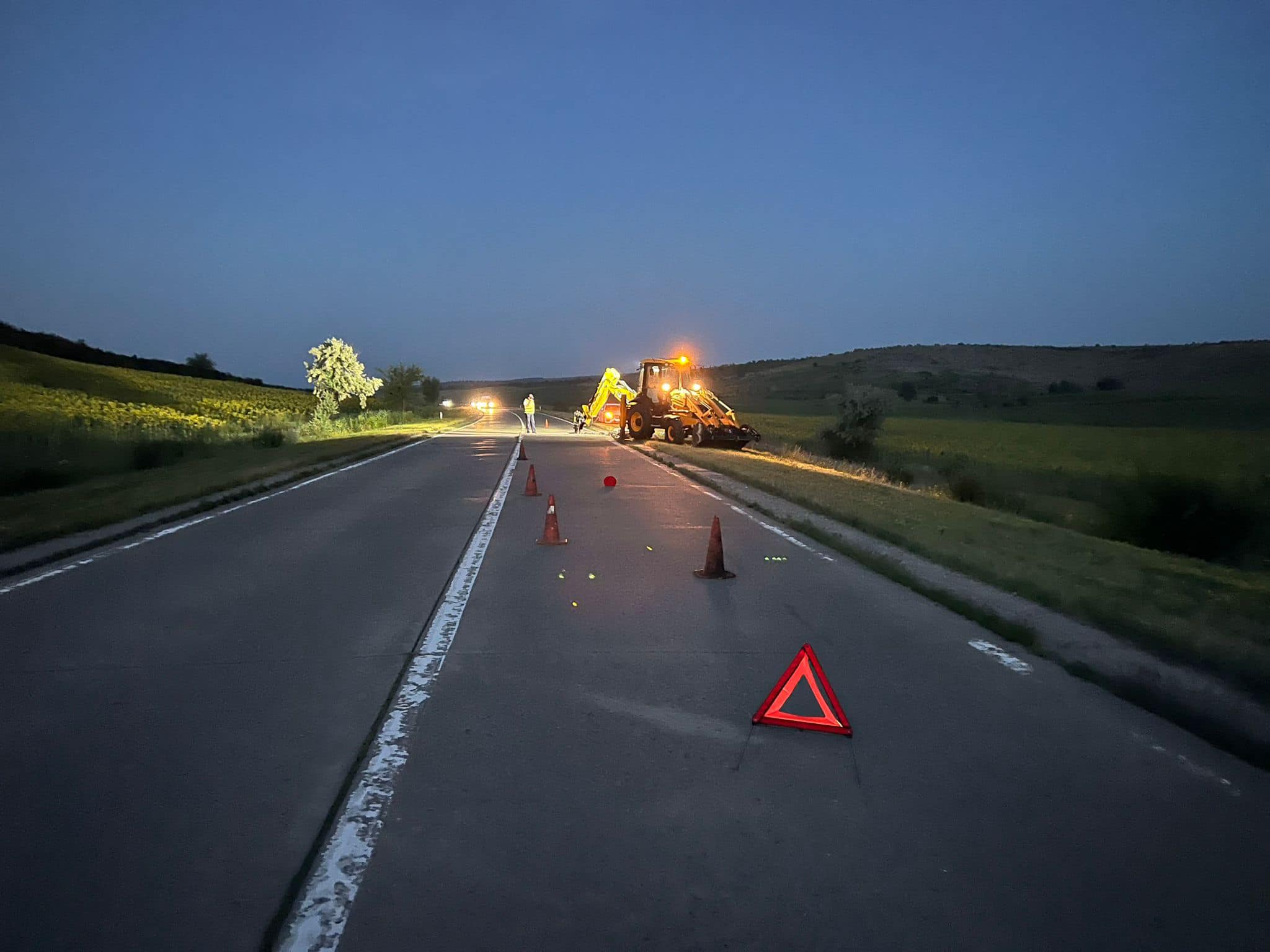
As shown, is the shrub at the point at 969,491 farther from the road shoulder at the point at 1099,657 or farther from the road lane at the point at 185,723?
the road lane at the point at 185,723

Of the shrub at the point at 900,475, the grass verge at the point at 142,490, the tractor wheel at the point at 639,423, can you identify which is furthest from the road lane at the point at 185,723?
the tractor wheel at the point at 639,423

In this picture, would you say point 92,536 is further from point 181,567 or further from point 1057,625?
point 1057,625

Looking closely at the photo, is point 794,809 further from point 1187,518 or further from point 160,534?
point 1187,518

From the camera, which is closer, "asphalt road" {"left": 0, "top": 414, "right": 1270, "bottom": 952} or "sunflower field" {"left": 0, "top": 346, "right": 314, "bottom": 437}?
"asphalt road" {"left": 0, "top": 414, "right": 1270, "bottom": 952}

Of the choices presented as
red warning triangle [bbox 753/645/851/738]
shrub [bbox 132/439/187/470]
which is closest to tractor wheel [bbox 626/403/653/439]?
shrub [bbox 132/439/187/470]

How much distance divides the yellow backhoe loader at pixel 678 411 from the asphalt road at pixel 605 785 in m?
25.1

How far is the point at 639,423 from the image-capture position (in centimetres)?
3822

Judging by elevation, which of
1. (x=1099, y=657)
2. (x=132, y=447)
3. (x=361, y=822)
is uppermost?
(x=1099, y=657)

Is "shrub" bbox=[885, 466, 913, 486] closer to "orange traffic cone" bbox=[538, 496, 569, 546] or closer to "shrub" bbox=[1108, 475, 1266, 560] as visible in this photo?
"shrub" bbox=[1108, 475, 1266, 560]

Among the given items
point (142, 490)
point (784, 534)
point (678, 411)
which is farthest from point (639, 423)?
point (784, 534)

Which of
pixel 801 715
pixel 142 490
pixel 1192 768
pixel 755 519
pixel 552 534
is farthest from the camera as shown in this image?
pixel 142 490

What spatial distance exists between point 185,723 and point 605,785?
8.60ft

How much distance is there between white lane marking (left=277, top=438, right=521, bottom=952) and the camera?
358 centimetres

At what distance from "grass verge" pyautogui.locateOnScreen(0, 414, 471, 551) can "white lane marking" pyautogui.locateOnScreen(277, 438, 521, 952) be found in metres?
8.07
